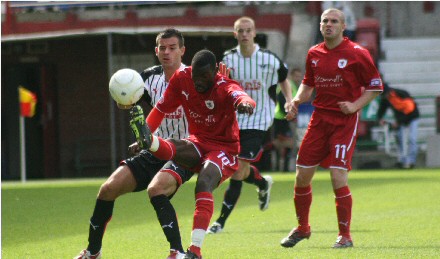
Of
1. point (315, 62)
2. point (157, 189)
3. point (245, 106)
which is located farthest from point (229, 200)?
point (245, 106)

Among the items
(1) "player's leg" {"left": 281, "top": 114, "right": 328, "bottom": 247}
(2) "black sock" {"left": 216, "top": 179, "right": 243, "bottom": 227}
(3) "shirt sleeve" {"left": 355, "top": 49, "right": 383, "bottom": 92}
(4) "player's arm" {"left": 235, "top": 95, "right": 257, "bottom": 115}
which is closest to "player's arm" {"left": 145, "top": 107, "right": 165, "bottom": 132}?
(4) "player's arm" {"left": 235, "top": 95, "right": 257, "bottom": 115}

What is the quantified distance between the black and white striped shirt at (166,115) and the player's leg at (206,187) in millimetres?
1012

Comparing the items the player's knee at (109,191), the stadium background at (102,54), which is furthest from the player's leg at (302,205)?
the stadium background at (102,54)

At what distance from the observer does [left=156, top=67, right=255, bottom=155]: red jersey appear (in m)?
8.85

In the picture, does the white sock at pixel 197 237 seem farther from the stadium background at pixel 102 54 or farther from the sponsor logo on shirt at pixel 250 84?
the stadium background at pixel 102 54

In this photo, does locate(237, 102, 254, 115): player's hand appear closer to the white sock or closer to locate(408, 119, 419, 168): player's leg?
the white sock

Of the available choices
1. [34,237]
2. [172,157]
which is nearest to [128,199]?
[34,237]

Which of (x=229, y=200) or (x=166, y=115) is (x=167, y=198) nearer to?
(x=166, y=115)

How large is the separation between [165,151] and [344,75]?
7.63ft

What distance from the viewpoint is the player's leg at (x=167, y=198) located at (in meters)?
8.66

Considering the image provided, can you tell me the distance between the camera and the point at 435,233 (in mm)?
11188

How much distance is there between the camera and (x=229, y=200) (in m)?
12.6

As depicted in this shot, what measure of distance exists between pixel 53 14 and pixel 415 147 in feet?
28.6

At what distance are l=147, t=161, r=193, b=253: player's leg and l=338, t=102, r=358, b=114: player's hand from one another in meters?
1.91
